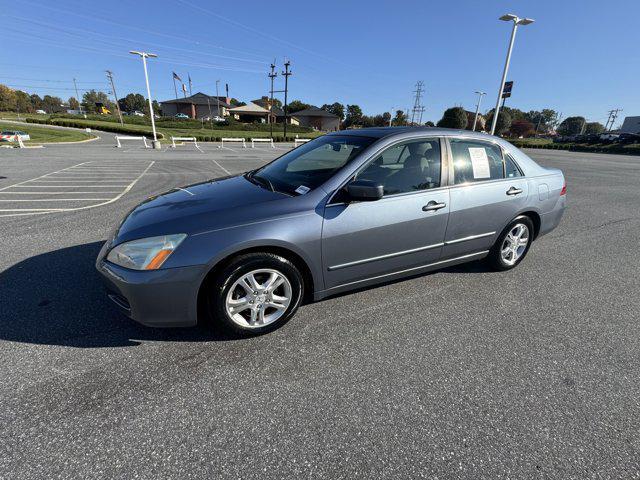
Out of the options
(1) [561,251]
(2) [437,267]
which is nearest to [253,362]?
(2) [437,267]

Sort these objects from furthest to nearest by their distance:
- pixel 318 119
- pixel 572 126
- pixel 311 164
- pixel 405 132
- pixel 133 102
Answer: pixel 133 102, pixel 572 126, pixel 318 119, pixel 311 164, pixel 405 132

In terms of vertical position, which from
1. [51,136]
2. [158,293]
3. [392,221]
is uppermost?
[392,221]

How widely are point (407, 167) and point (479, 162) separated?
91 cm

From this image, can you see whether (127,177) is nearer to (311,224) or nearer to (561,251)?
(311,224)

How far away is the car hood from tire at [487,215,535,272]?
2560mm

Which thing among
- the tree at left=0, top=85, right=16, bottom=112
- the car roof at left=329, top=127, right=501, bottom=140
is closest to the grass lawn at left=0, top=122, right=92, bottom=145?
the car roof at left=329, top=127, right=501, bottom=140

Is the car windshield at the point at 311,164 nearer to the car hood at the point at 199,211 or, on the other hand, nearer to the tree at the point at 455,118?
the car hood at the point at 199,211

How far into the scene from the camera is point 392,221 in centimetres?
280

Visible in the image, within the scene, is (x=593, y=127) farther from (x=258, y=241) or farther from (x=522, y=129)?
(x=258, y=241)

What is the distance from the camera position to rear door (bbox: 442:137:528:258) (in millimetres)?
3193

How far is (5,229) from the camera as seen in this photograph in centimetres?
470

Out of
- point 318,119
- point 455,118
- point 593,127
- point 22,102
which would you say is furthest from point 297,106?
point 593,127

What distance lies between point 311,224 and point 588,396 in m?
2.17

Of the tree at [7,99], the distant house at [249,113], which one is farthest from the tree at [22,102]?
the distant house at [249,113]
